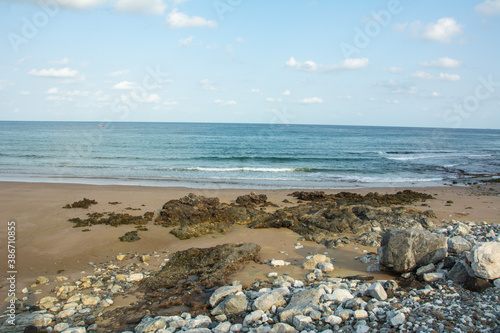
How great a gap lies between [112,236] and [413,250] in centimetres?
801

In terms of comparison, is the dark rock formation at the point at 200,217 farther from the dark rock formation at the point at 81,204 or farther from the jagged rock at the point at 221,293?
Answer: the jagged rock at the point at 221,293

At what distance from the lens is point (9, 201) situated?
45.6 ft

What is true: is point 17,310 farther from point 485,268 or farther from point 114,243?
point 485,268

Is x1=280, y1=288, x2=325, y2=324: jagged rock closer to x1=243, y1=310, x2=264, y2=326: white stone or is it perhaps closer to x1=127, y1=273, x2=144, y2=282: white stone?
x1=243, y1=310, x2=264, y2=326: white stone

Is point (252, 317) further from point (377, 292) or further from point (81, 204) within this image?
point (81, 204)

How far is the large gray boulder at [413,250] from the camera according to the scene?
261 inches

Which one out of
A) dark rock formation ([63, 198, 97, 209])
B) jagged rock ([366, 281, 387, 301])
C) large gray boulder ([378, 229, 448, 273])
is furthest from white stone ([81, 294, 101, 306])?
dark rock formation ([63, 198, 97, 209])

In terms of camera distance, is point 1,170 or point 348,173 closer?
point 1,170

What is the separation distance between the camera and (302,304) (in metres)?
5.45

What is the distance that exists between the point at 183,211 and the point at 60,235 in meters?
3.81

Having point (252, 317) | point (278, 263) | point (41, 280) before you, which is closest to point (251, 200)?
point (278, 263)

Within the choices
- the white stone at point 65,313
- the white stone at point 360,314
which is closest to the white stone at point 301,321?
the white stone at point 360,314

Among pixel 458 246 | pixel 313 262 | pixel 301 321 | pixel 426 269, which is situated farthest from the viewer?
pixel 313 262

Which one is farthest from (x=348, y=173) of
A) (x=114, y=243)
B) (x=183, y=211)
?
(x=114, y=243)
